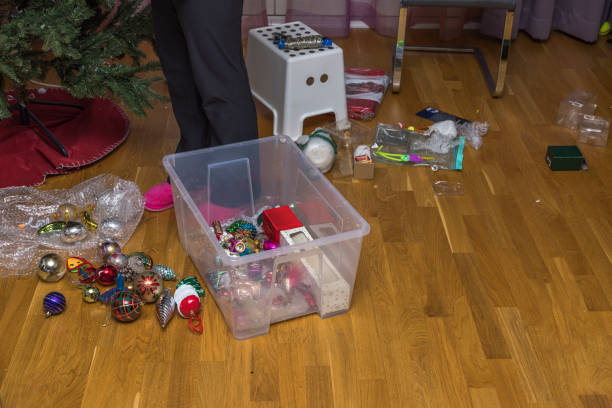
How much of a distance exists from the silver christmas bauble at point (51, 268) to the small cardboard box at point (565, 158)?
1549 mm

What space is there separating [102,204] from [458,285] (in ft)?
3.40

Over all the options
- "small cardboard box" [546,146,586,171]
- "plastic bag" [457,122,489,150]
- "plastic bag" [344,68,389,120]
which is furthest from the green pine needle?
"small cardboard box" [546,146,586,171]

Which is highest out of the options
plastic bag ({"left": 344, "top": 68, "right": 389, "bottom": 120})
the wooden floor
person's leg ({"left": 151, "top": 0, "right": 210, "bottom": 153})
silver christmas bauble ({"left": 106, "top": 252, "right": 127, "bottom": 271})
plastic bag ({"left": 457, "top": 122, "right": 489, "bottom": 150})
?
person's leg ({"left": 151, "top": 0, "right": 210, "bottom": 153})

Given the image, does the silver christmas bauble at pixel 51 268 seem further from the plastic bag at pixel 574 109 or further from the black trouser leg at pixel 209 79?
the plastic bag at pixel 574 109

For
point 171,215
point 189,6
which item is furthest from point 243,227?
point 189,6

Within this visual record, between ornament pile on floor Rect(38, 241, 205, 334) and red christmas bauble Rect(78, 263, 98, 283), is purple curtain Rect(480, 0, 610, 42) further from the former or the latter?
red christmas bauble Rect(78, 263, 98, 283)

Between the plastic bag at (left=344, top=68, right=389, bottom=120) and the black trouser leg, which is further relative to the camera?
the plastic bag at (left=344, top=68, right=389, bottom=120)

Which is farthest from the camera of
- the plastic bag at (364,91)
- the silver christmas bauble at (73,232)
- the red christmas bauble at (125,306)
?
the plastic bag at (364,91)

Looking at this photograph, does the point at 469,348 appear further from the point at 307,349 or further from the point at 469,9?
the point at 469,9

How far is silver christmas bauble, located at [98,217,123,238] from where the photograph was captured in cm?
183

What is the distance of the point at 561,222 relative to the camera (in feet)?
6.43

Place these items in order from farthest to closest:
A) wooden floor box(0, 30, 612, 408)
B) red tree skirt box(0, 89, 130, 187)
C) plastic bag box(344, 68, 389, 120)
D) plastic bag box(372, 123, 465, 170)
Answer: plastic bag box(344, 68, 389, 120) < plastic bag box(372, 123, 465, 170) < red tree skirt box(0, 89, 130, 187) < wooden floor box(0, 30, 612, 408)

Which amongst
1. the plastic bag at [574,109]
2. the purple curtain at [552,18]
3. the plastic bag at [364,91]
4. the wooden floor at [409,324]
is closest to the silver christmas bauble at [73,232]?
the wooden floor at [409,324]

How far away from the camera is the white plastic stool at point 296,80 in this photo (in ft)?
7.29
